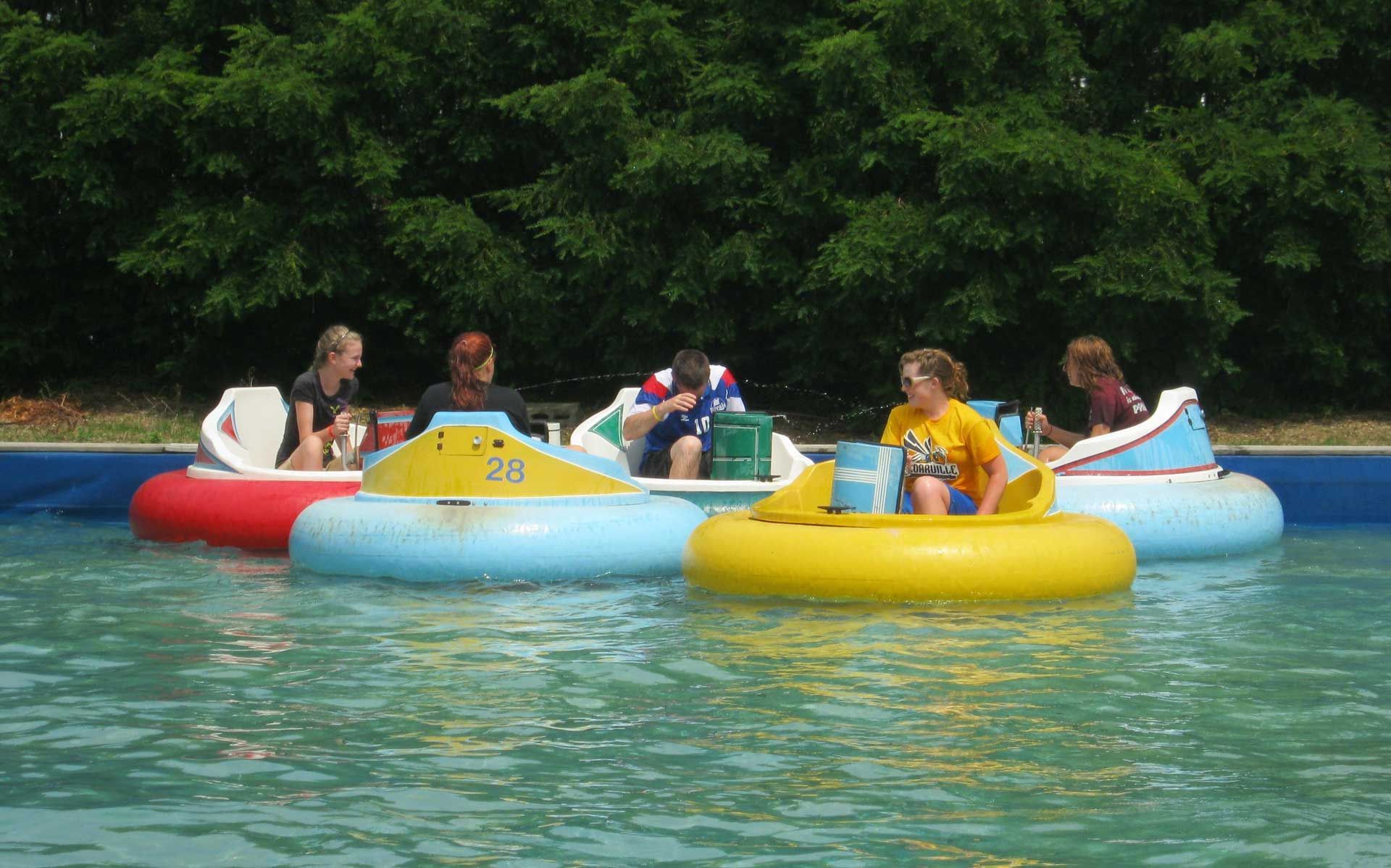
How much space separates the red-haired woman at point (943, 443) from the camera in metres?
6.68

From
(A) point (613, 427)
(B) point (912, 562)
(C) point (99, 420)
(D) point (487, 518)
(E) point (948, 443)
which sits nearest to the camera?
(B) point (912, 562)

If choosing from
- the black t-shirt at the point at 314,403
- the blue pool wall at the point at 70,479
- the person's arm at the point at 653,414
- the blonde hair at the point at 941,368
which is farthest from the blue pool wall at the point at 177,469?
the blonde hair at the point at 941,368

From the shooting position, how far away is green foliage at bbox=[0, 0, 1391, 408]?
501 inches

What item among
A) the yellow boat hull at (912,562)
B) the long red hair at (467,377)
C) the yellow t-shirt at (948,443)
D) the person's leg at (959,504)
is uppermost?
the long red hair at (467,377)

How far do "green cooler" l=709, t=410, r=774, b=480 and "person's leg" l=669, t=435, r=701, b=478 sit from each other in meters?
0.10

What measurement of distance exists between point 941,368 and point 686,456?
1.77 meters

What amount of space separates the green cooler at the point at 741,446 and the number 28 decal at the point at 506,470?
1.32 metres

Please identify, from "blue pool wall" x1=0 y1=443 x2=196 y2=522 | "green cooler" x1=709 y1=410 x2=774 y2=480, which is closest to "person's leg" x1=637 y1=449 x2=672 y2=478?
"green cooler" x1=709 y1=410 x2=774 y2=480

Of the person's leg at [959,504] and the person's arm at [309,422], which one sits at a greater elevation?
the person's arm at [309,422]

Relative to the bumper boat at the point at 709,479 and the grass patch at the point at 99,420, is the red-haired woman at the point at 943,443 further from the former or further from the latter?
the grass patch at the point at 99,420

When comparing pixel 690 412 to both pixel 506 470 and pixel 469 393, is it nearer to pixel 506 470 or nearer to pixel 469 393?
pixel 469 393

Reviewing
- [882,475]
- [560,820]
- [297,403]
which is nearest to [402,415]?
[297,403]

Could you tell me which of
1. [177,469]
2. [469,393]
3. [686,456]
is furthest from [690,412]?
[177,469]

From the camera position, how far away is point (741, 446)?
8070 millimetres
